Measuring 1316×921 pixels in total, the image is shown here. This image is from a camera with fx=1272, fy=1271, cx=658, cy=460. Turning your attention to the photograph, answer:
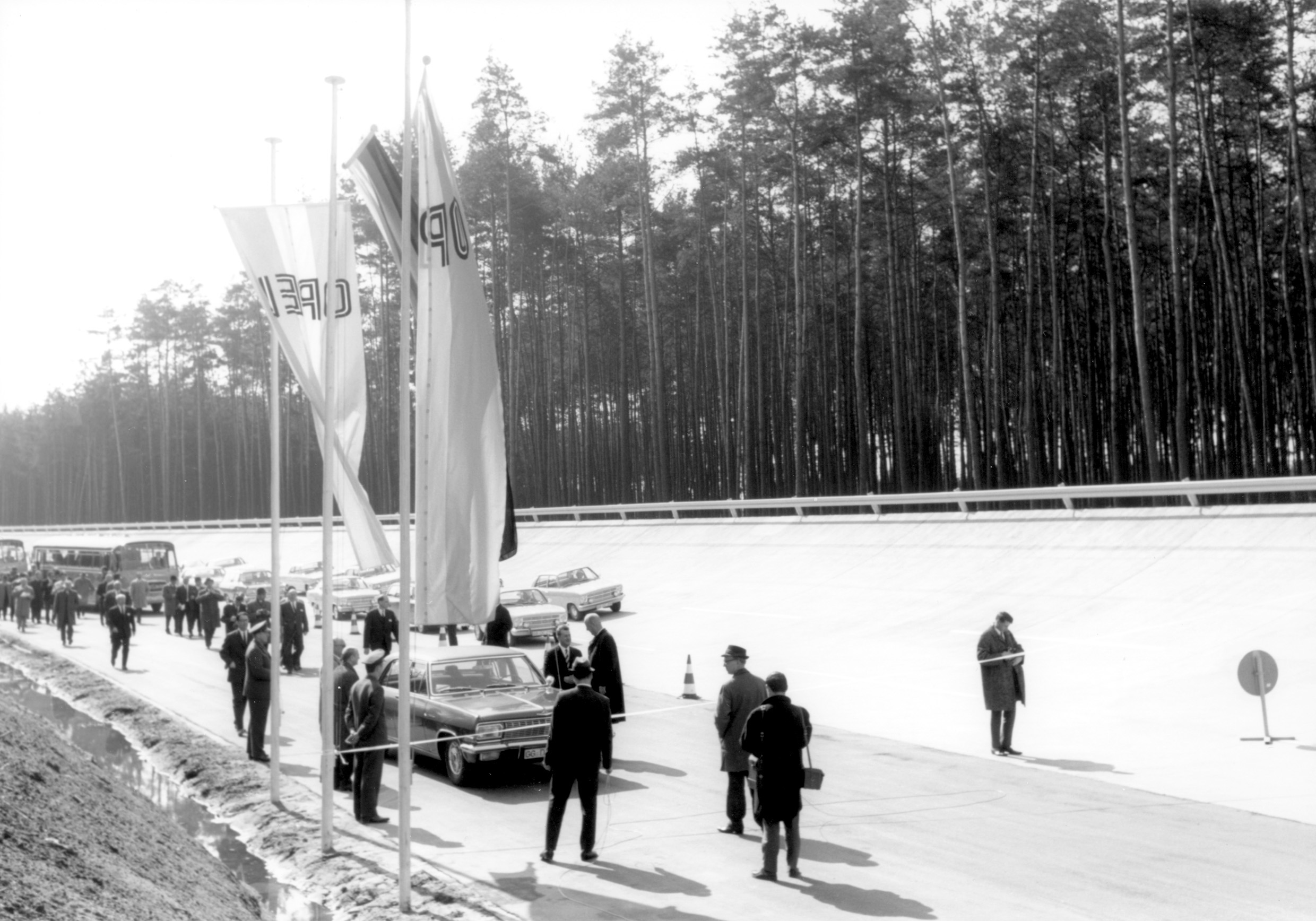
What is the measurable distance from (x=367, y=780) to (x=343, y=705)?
1638 millimetres

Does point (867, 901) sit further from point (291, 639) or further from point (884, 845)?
point (291, 639)

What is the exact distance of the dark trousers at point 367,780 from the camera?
11617 millimetres

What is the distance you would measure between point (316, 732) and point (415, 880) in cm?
805

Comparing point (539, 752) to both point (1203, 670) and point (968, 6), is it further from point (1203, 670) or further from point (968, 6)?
point (968, 6)

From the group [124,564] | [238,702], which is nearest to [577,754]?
[238,702]

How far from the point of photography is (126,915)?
7.27 meters

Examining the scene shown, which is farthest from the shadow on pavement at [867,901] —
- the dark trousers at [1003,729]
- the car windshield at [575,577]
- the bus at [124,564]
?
the bus at [124,564]

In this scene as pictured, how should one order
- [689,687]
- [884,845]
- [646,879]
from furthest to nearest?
1. [689,687]
2. [884,845]
3. [646,879]

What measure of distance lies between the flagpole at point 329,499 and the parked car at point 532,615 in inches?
555

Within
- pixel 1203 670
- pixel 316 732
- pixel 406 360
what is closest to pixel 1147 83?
pixel 1203 670

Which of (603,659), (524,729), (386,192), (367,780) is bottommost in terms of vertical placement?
(367,780)

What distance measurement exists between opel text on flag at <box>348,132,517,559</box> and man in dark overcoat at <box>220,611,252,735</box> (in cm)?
797

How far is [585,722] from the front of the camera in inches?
379

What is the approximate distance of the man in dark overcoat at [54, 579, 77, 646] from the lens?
31.4m
